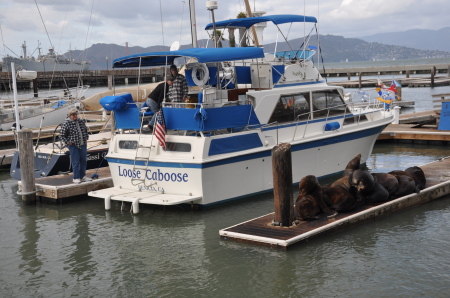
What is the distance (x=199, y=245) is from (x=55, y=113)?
20734 mm

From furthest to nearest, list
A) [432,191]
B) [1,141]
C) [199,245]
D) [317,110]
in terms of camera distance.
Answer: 1. [1,141]
2. [317,110]
3. [432,191]
4. [199,245]

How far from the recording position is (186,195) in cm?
1224

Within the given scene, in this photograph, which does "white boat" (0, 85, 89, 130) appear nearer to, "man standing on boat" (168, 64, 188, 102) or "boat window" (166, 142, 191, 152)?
"man standing on boat" (168, 64, 188, 102)

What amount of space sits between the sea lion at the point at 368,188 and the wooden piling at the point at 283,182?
171 centimetres

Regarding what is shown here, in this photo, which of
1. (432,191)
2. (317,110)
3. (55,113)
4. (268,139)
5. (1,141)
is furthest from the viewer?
(55,113)

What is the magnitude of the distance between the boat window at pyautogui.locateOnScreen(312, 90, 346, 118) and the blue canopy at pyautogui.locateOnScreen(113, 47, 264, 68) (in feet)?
8.36

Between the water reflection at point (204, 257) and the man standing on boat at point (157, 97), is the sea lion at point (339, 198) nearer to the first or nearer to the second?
the water reflection at point (204, 257)

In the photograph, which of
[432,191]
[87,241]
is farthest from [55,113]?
[432,191]

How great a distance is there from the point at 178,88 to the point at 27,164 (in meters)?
3.99

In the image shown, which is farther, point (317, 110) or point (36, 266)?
point (317, 110)

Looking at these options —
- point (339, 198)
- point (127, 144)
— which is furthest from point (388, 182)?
point (127, 144)

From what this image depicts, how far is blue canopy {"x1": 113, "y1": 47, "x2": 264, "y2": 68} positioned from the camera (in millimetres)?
12027

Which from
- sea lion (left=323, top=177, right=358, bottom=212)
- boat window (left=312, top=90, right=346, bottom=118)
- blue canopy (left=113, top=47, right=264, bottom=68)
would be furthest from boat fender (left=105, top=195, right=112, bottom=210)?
boat window (left=312, top=90, right=346, bottom=118)

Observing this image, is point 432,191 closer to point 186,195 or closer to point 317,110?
point 317,110
